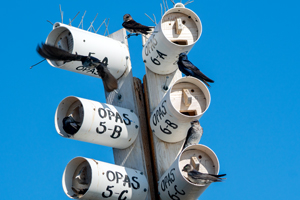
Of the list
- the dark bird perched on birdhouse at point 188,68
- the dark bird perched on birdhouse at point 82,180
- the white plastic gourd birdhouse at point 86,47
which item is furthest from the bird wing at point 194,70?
the dark bird perched on birdhouse at point 82,180

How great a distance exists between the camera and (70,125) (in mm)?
6473

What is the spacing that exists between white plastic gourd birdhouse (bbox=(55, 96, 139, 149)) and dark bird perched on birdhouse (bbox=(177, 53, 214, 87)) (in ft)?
2.64

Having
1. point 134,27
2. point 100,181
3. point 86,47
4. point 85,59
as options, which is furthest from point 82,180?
point 134,27

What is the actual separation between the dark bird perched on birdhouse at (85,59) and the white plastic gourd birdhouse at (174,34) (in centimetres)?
59

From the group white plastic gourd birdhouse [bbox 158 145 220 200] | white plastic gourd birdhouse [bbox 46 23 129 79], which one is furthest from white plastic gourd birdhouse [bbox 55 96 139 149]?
white plastic gourd birdhouse [bbox 158 145 220 200]

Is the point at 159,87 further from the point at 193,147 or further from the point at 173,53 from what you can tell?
the point at 193,147

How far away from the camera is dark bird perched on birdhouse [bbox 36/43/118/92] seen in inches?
270

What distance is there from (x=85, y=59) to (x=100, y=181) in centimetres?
157

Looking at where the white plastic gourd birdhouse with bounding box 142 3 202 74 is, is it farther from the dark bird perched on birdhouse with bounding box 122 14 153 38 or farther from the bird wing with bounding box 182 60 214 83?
the dark bird perched on birdhouse with bounding box 122 14 153 38

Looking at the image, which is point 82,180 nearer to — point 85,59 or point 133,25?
point 85,59

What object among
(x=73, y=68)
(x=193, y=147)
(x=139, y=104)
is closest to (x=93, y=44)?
(x=73, y=68)

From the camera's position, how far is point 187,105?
21.0 ft

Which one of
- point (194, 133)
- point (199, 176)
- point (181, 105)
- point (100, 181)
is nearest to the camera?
point (199, 176)

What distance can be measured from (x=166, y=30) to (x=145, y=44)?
1.79 ft
